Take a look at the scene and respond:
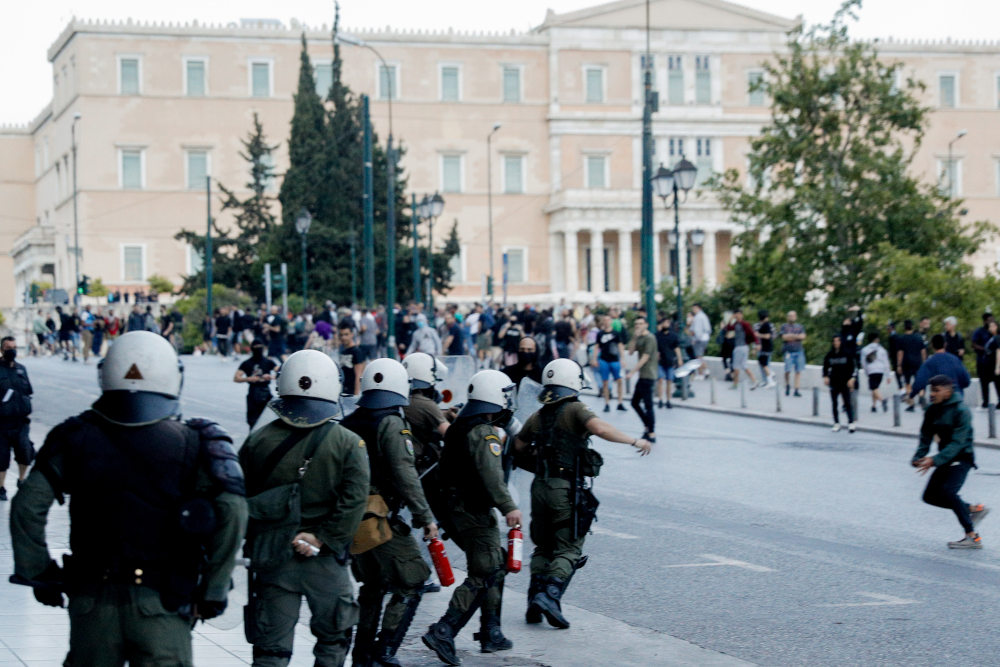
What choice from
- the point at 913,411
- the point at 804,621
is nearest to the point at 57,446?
the point at 804,621

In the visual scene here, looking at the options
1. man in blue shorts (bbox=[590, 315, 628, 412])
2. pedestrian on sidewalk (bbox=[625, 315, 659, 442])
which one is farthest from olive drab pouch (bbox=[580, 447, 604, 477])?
man in blue shorts (bbox=[590, 315, 628, 412])

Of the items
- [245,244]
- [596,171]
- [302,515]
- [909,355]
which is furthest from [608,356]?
[596,171]

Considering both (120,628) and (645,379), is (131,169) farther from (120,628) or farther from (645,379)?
(120,628)

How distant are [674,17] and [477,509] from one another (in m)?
78.8

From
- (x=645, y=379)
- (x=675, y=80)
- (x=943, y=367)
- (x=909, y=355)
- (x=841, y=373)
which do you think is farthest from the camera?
(x=675, y=80)

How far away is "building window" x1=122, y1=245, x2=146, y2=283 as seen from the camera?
79.4 metres

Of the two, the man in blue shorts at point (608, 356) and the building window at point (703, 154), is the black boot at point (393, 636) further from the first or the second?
the building window at point (703, 154)

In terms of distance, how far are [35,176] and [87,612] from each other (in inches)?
3974

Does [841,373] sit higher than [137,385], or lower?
lower

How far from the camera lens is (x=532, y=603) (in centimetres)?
848

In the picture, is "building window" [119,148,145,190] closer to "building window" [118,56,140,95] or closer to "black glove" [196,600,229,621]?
"building window" [118,56,140,95]

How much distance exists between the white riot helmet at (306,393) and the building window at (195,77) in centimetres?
7665

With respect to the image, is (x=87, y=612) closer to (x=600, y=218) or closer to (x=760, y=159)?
(x=760, y=159)

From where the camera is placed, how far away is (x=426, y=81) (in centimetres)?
8244
